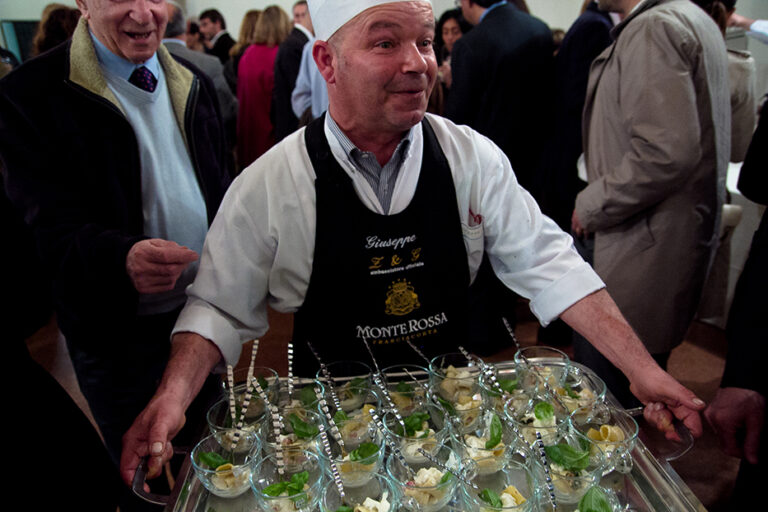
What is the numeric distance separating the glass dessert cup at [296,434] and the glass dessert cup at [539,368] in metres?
0.47

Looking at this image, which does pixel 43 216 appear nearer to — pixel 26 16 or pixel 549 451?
pixel 549 451

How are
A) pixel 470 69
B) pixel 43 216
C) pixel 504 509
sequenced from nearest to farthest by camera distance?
1. pixel 504 509
2. pixel 43 216
3. pixel 470 69

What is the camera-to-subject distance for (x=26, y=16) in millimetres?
6273

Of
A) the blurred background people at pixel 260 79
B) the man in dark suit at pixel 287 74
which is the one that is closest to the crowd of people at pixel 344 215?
the man in dark suit at pixel 287 74

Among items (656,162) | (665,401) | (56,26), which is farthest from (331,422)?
(56,26)

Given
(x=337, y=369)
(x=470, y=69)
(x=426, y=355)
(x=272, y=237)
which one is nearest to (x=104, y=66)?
(x=272, y=237)

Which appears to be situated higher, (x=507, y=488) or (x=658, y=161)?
(x=658, y=161)

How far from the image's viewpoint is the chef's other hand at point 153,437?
108cm

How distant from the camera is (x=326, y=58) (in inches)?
53.9

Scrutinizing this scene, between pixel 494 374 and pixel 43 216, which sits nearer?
pixel 494 374

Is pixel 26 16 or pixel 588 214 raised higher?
pixel 26 16

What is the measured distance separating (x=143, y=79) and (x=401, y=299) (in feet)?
3.30

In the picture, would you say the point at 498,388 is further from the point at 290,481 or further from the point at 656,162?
the point at 656,162

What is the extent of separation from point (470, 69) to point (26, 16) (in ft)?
18.6
